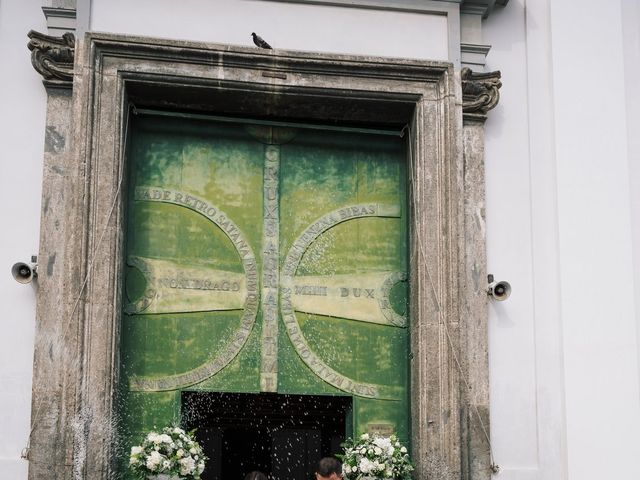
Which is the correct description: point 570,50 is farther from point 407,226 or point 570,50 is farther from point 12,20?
point 12,20

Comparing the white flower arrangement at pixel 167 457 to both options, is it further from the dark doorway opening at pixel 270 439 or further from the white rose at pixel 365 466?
the dark doorway opening at pixel 270 439

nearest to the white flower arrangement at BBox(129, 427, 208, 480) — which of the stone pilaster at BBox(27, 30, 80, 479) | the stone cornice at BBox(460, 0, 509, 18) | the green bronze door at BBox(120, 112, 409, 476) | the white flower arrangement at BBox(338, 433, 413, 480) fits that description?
the stone pilaster at BBox(27, 30, 80, 479)

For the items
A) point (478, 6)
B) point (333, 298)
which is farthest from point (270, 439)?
point (478, 6)

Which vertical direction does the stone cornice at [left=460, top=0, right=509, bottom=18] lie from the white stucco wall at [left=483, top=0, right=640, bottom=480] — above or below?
above

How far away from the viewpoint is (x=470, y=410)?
8.91 metres

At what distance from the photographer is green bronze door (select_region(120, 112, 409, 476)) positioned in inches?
358

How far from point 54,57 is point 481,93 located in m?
3.27

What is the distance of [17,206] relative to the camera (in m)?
8.70

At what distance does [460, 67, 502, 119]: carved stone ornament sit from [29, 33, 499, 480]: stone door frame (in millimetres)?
16

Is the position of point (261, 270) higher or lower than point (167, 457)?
higher

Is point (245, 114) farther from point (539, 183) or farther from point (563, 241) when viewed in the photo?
point (563, 241)

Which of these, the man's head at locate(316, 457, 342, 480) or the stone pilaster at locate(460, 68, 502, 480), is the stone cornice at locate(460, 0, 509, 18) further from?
the man's head at locate(316, 457, 342, 480)

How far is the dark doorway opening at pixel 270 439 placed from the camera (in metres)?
12.4

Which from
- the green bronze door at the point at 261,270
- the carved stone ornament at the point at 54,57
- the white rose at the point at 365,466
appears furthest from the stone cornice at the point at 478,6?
the white rose at the point at 365,466
